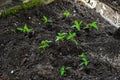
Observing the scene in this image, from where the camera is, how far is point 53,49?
3.43 metres

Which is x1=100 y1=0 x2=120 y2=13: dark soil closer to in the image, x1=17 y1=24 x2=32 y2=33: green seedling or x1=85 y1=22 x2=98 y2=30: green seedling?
x1=85 y1=22 x2=98 y2=30: green seedling

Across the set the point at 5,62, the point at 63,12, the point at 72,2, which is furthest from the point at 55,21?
the point at 5,62

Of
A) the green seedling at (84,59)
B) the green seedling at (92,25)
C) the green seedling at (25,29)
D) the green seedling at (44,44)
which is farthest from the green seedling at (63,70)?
the green seedling at (92,25)

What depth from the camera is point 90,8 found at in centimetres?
458

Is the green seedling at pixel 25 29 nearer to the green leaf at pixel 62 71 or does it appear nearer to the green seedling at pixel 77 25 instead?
the green seedling at pixel 77 25

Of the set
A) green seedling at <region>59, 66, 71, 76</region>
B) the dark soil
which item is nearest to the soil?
green seedling at <region>59, 66, 71, 76</region>

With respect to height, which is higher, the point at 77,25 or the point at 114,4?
the point at 114,4

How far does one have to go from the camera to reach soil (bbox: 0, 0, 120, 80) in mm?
3115

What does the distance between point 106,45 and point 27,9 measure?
1303mm

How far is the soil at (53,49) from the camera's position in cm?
312

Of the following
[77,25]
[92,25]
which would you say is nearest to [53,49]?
[77,25]

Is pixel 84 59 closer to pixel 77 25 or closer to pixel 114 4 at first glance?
pixel 77 25

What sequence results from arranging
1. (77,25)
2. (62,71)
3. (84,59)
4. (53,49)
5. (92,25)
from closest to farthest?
(62,71) < (84,59) < (53,49) < (77,25) < (92,25)

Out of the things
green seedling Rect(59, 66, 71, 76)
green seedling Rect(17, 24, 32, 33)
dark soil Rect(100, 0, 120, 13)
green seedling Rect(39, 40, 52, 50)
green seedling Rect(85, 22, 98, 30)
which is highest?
dark soil Rect(100, 0, 120, 13)
